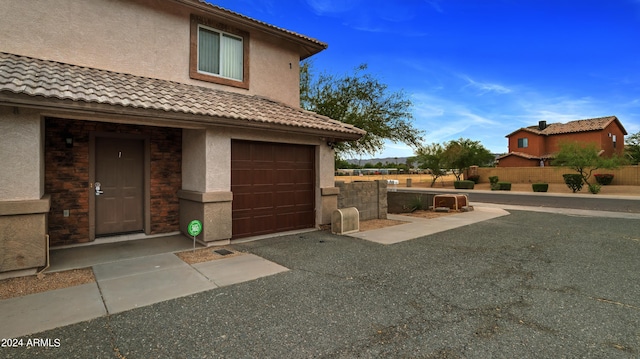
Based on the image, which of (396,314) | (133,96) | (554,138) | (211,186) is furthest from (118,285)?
(554,138)

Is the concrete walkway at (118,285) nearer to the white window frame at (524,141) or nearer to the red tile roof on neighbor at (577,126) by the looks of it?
the red tile roof on neighbor at (577,126)

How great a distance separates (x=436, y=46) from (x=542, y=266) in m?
19.5

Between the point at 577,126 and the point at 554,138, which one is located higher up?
the point at 577,126

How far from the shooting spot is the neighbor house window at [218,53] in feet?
29.6

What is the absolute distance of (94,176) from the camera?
305 inches

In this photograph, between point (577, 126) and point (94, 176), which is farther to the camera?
point (577, 126)

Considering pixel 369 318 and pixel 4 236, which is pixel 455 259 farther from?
pixel 4 236

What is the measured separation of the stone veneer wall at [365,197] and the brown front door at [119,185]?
6.14m

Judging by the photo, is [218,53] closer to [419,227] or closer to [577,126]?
[419,227]

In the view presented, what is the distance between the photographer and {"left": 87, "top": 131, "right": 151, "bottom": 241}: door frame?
7629mm

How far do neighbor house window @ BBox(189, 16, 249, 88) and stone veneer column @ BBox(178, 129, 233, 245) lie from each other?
231 cm

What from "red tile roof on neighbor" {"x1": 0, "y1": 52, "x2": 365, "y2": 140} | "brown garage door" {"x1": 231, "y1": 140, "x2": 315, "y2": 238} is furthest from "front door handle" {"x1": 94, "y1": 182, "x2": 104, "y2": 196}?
"brown garage door" {"x1": 231, "y1": 140, "x2": 315, "y2": 238}


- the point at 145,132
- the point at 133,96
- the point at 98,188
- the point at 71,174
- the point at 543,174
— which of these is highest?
the point at 133,96

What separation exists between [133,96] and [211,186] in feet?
8.20
